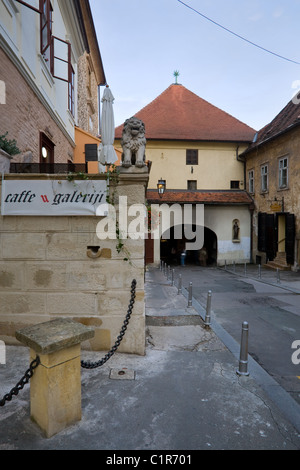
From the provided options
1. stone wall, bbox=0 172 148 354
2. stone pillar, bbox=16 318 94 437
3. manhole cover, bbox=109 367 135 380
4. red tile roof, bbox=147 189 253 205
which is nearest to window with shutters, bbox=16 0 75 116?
stone wall, bbox=0 172 148 354

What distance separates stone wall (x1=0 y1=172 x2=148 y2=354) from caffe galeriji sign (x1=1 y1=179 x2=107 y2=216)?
0.13 metres

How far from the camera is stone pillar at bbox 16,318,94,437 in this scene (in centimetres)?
268

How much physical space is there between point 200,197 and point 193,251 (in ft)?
24.3

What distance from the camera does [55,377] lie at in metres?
2.73

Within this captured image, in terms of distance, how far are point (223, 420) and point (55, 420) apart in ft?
5.97

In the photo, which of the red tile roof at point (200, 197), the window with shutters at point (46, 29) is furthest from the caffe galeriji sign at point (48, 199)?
the red tile roof at point (200, 197)

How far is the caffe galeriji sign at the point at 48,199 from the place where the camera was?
14.6ft

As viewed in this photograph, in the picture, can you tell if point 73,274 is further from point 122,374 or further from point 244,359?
point 244,359

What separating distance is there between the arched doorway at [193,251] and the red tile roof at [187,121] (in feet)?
27.2

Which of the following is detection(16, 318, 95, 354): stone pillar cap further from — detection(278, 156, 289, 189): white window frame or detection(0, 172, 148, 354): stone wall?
detection(278, 156, 289, 189): white window frame

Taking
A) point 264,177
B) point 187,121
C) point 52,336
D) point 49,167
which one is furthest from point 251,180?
point 52,336

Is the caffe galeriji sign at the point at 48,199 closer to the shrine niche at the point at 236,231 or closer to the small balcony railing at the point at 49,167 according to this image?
the small balcony railing at the point at 49,167

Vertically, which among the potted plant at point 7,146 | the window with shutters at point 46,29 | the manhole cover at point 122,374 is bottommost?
the manhole cover at point 122,374
